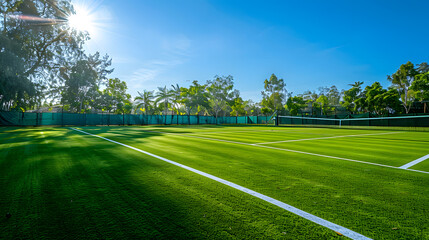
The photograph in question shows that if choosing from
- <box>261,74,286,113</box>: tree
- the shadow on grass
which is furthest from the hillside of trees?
the shadow on grass

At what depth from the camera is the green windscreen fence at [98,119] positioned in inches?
1027

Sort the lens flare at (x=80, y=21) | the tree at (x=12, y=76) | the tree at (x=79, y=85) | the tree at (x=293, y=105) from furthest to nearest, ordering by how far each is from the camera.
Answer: the tree at (x=293, y=105)
the tree at (x=79, y=85)
the lens flare at (x=80, y=21)
the tree at (x=12, y=76)

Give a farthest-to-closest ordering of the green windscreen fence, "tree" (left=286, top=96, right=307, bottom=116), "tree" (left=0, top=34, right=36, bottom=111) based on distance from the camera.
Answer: "tree" (left=286, top=96, right=307, bottom=116) < the green windscreen fence < "tree" (left=0, top=34, right=36, bottom=111)

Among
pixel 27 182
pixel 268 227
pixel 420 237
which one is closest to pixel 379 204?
pixel 420 237

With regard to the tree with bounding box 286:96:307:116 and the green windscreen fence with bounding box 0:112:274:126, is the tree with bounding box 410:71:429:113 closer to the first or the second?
the tree with bounding box 286:96:307:116

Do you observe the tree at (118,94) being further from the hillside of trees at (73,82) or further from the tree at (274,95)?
the tree at (274,95)

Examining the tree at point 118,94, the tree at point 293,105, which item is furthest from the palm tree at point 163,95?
the tree at point 293,105

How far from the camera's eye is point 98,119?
32906 mm

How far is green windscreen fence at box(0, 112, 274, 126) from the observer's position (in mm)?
26078

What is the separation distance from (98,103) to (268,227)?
49142mm

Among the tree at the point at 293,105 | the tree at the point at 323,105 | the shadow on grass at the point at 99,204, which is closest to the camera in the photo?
the shadow on grass at the point at 99,204

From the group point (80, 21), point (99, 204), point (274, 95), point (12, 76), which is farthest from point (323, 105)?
point (99, 204)

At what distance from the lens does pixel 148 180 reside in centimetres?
307

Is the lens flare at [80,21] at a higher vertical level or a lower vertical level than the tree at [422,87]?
higher
